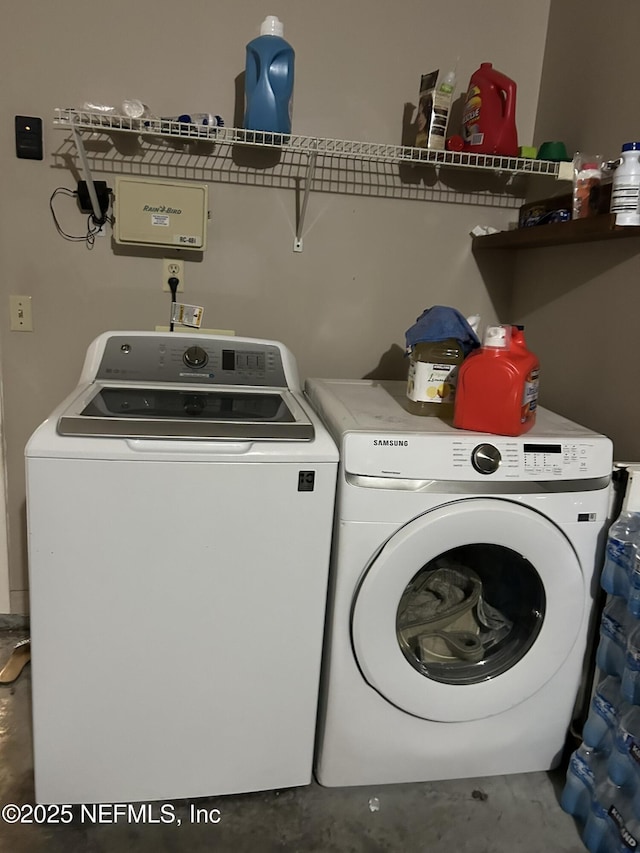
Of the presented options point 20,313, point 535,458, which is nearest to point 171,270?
point 20,313

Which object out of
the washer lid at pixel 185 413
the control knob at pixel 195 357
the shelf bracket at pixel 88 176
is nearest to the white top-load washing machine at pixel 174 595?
the washer lid at pixel 185 413

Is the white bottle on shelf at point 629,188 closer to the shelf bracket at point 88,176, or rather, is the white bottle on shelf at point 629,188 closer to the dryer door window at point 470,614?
the dryer door window at point 470,614

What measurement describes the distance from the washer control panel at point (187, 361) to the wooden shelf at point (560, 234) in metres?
0.79

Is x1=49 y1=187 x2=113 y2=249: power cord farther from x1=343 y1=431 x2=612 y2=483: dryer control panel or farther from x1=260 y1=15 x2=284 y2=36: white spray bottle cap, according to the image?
x1=343 y1=431 x2=612 y2=483: dryer control panel

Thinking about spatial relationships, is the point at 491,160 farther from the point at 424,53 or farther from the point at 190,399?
the point at 190,399

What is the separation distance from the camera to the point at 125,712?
4.72 feet

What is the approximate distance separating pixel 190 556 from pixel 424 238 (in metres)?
1.31

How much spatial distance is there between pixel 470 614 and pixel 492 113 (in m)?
1.39

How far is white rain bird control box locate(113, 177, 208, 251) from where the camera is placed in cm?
188

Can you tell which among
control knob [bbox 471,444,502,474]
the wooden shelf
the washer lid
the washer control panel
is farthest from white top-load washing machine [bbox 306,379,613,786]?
the wooden shelf

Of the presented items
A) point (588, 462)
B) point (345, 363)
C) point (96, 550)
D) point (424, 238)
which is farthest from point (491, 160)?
point (96, 550)

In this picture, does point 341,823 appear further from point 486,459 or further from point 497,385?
point 497,385

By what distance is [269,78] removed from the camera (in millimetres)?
1748

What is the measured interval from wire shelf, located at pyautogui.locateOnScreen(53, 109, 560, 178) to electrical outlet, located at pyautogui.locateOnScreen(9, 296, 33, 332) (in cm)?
51
